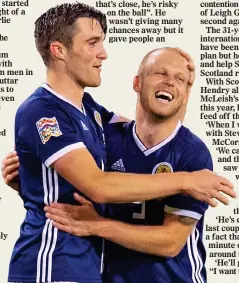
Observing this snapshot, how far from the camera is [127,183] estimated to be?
258 cm

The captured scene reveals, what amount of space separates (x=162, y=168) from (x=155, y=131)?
0.55 feet

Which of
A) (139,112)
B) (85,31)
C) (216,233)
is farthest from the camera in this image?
(216,233)

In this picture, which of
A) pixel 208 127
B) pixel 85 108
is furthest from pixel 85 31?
pixel 208 127

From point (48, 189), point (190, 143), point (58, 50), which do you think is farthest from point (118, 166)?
point (58, 50)

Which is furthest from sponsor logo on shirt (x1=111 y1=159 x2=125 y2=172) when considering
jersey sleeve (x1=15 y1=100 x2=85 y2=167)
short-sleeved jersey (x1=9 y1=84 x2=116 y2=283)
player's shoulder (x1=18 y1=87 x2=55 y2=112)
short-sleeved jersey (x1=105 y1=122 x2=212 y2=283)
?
player's shoulder (x1=18 y1=87 x2=55 y2=112)

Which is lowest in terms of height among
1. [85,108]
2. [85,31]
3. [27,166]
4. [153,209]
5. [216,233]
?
[216,233]

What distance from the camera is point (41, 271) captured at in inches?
102

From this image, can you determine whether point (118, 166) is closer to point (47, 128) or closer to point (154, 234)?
point (154, 234)

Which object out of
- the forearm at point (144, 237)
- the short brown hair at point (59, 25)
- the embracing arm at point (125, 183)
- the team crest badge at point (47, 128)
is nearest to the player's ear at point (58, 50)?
the short brown hair at point (59, 25)

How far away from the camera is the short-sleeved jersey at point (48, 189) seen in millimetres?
2590

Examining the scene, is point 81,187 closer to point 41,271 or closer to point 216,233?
point 41,271

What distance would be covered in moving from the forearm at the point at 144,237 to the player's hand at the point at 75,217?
0.14 ft

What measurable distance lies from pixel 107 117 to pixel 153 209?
1.52 feet

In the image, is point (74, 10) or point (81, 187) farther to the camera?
point (74, 10)
